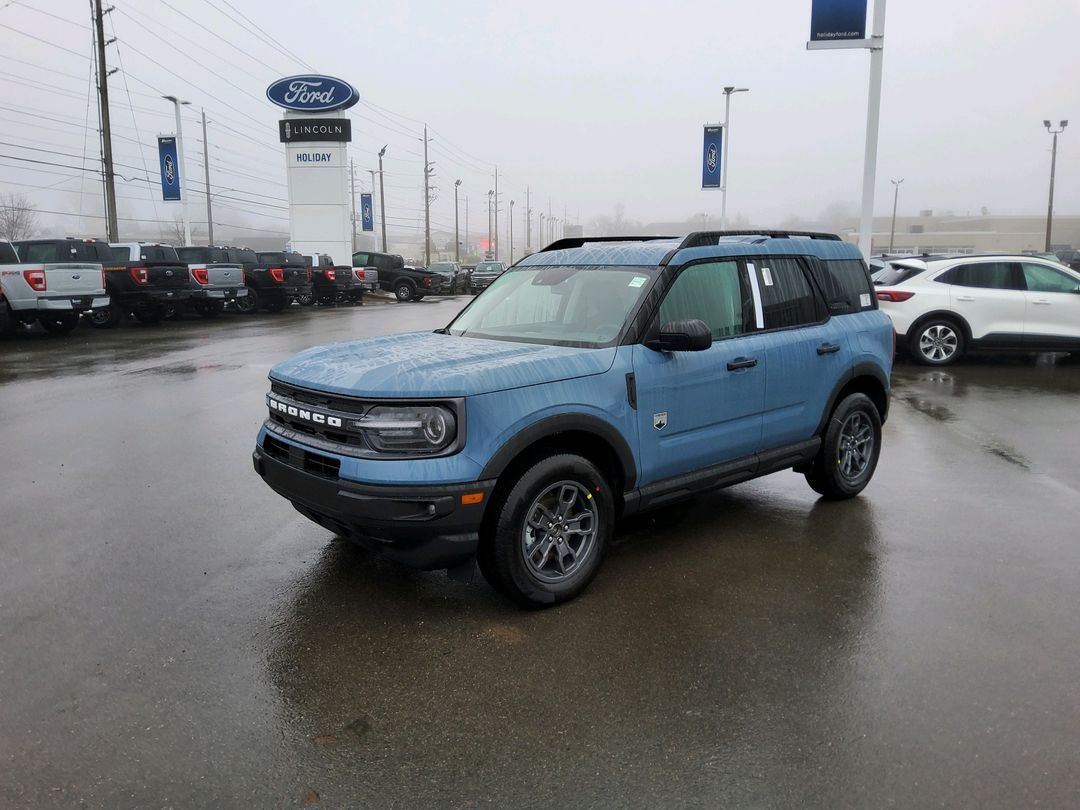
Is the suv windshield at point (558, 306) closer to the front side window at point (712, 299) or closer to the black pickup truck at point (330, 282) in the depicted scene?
the front side window at point (712, 299)

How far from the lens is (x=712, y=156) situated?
3256cm

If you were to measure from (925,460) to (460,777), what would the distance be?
228 inches

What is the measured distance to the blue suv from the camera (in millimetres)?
3680

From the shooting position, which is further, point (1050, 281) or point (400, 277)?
A: point (400, 277)

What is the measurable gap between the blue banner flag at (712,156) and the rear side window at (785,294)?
2857cm

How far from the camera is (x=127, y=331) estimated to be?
18.7 meters

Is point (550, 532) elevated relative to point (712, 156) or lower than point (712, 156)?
lower

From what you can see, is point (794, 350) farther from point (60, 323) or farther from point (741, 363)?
point (60, 323)

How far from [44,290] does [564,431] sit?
51.4 ft

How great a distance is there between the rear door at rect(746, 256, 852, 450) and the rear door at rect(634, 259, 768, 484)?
12 centimetres

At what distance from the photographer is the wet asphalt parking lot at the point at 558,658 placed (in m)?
2.79

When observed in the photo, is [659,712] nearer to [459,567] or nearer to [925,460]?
[459,567]

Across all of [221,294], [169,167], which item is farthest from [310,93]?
[221,294]

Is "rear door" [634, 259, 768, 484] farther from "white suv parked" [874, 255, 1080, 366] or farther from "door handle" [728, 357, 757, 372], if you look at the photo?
"white suv parked" [874, 255, 1080, 366]
